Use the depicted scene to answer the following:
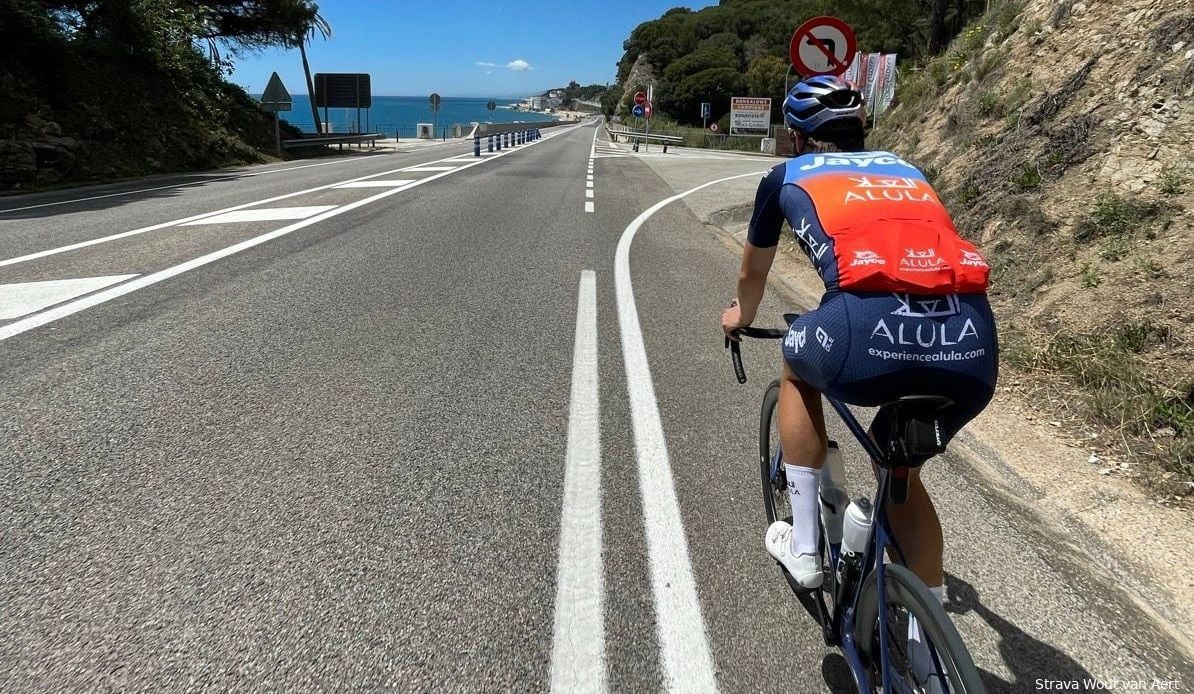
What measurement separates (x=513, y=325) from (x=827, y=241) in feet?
12.7

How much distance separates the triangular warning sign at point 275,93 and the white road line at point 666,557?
2732 cm

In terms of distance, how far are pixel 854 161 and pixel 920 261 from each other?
0.43 meters

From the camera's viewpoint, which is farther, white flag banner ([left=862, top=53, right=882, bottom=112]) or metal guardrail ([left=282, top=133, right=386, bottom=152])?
metal guardrail ([left=282, top=133, right=386, bottom=152])

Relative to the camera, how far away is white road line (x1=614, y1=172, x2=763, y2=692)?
2.17 m

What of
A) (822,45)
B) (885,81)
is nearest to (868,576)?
(822,45)

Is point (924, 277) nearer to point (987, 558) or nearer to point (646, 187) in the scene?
point (987, 558)

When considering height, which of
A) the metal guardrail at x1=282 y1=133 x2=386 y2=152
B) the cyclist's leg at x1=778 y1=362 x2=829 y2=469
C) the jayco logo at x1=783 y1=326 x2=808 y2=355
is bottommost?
the cyclist's leg at x1=778 y1=362 x2=829 y2=469

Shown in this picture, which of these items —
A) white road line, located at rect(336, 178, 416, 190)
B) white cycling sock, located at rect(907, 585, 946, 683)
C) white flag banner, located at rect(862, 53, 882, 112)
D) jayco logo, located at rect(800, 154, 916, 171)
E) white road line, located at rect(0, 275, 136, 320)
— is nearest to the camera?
white cycling sock, located at rect(907, 585, 946, 683)

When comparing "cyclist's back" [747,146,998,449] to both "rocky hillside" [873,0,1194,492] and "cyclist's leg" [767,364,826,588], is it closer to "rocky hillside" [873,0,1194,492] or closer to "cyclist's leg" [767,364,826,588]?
"cyclist's leg" [767,364,826,588]

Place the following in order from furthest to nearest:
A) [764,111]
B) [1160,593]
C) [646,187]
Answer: [764,111] < [646,187] < [1160,593]

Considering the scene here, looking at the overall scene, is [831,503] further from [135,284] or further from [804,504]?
[135,284]

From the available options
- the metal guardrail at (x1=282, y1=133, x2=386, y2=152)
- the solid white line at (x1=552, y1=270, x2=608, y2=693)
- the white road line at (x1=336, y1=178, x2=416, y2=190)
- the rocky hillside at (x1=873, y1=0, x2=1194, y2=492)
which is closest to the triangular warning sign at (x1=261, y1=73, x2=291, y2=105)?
the metal guardrail at (x1=282, y1=133, x2=386, y2=152)

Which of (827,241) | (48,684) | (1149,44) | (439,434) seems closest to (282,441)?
(439,434)

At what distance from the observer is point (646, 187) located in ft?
58.2
